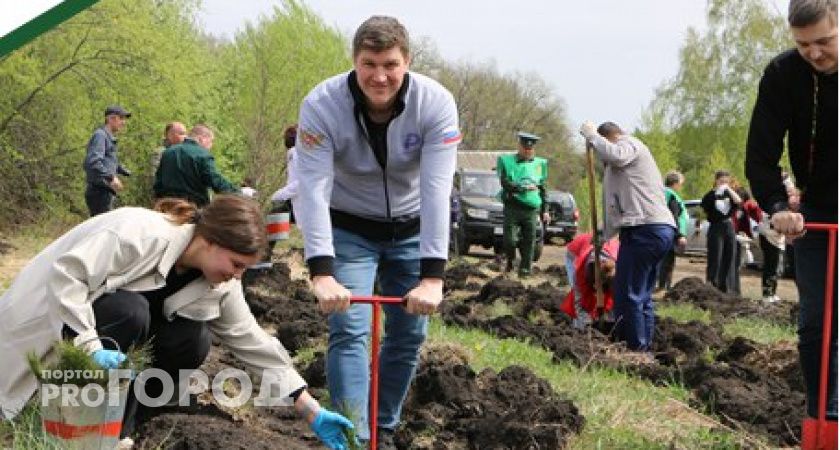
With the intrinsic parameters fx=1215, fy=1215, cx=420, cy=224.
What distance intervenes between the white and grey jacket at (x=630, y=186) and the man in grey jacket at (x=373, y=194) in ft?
11.7

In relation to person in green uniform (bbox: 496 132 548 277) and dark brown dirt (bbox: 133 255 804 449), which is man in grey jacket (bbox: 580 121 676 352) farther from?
person in green uniform (bbox: 496 132 548 277)

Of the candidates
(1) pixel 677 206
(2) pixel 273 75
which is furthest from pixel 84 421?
(2) pixel 273 75

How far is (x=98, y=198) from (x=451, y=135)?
8930 millimetres

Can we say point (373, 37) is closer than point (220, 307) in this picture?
Yes

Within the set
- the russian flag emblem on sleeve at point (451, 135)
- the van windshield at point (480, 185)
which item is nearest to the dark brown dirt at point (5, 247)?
the van windshield at point (480, 185)

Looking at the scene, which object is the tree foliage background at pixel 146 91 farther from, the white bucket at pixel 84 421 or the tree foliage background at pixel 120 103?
the white bucket at pixel 84 421

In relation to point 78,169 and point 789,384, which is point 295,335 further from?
point 78,169

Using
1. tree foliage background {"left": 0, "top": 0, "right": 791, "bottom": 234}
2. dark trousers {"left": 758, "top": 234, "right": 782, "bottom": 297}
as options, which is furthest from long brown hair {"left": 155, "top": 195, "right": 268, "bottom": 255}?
tree foliage background {"left": 0, "top": 0, "right": 791, "bottom": 234}

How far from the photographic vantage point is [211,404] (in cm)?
554

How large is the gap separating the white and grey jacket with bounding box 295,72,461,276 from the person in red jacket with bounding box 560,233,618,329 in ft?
14.8

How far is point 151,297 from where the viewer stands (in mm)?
4520

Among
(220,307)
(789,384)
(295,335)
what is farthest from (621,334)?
(220,307)

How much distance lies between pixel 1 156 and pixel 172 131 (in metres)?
8.03

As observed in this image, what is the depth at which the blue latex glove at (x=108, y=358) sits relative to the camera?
3.59 metres
